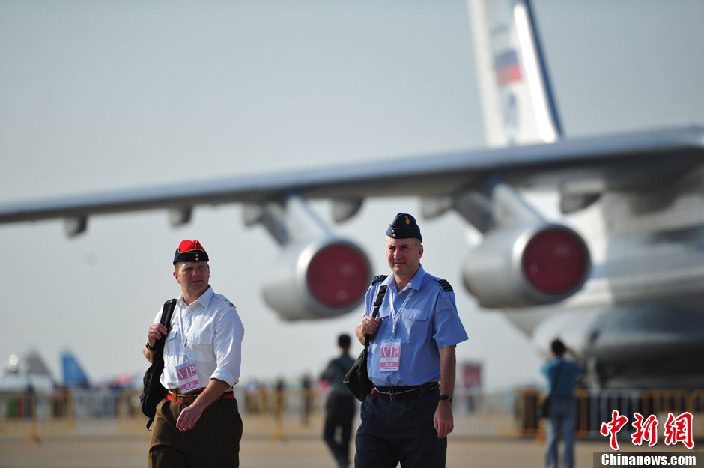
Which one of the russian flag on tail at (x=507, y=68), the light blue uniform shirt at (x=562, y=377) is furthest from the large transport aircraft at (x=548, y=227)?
the russian flag on tail at (x=507, y=68)

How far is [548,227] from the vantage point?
37.1ft

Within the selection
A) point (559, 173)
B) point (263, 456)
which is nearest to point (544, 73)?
point (559, 173)

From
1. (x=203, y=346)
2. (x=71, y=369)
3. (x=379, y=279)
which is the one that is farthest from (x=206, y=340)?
(x=71, y=369)

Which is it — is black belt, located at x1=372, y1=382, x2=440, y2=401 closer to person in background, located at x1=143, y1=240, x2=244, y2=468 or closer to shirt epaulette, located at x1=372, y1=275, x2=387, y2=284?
shirt epaulette, located at x1=372, y1=275, x2=387, y2=284

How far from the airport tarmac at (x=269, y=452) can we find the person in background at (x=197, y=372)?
598 cm

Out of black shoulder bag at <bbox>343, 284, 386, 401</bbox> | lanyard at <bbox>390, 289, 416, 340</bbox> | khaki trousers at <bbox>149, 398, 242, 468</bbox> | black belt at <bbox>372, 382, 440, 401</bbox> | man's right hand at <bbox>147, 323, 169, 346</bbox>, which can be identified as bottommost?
khaki trousers at <bbox>149, 398, 242, 468</bbox>

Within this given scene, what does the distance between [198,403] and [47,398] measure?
15287 mm

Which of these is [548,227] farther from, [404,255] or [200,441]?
[200,441]

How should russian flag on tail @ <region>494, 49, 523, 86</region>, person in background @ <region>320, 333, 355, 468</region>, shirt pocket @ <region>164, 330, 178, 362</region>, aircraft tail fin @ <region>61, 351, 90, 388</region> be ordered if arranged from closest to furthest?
shirt pocket @ <region>164, 330, 178, 362</region>
person in background @ <region>320, 333, 355, 468</region>
russian flag on tail @ <region>494, 49, 523, 86</region>
aircraft tail fin @ <region>61, 351, 90, 388</region>

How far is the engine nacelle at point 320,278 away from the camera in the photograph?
11.8m

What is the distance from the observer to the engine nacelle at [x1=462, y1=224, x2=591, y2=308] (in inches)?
442

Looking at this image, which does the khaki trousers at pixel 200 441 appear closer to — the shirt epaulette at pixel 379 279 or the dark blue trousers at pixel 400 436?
the dark blue trousers at pixel 400 436

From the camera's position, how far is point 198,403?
14.9ft

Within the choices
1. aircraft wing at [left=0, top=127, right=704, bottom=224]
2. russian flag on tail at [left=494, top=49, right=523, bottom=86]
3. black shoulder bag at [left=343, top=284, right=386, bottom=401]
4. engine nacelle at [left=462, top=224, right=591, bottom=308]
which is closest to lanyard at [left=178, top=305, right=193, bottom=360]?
black shoulder bag at [left=343, top=284, right=386, bottom=401]
